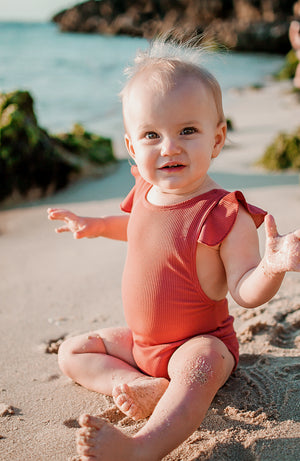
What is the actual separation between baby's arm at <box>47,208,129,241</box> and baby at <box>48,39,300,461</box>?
290mm

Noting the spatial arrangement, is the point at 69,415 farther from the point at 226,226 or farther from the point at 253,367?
the point at 226,226

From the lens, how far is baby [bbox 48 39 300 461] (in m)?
1.75

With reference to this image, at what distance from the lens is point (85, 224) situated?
2.31 metres

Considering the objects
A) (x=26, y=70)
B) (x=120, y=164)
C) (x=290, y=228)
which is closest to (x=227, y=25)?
(x=26, y=70)

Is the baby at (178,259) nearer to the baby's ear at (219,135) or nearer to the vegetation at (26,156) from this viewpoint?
the baby's ear at (219,135)

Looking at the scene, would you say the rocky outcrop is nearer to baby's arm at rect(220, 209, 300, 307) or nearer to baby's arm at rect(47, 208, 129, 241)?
baby's arm at rect(47, 208, 129, 241)

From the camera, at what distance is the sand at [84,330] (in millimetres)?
1701

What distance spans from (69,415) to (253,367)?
751 mm

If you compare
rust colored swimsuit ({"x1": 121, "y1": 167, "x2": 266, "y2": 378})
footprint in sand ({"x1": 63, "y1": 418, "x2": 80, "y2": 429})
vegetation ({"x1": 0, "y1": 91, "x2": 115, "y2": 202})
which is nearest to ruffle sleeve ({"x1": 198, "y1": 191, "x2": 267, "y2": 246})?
Answer: rust colored swimsuit ({"x1": 121, "y1": 167, "x2": 266, "y2": 378})

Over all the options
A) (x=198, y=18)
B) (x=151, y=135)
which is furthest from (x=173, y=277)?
(x=198, y=18)

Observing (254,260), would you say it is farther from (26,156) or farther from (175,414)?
(26,156)

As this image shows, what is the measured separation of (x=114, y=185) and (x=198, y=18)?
42.1 metres

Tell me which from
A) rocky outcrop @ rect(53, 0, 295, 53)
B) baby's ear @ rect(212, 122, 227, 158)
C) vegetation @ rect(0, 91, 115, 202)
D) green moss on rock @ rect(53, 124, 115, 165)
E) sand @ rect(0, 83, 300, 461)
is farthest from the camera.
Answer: rocky outcrop @ rect(53, 0, 295, 53)

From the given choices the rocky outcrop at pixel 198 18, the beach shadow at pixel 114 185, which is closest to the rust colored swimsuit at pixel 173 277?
the beach shadow at pixel 114 185
